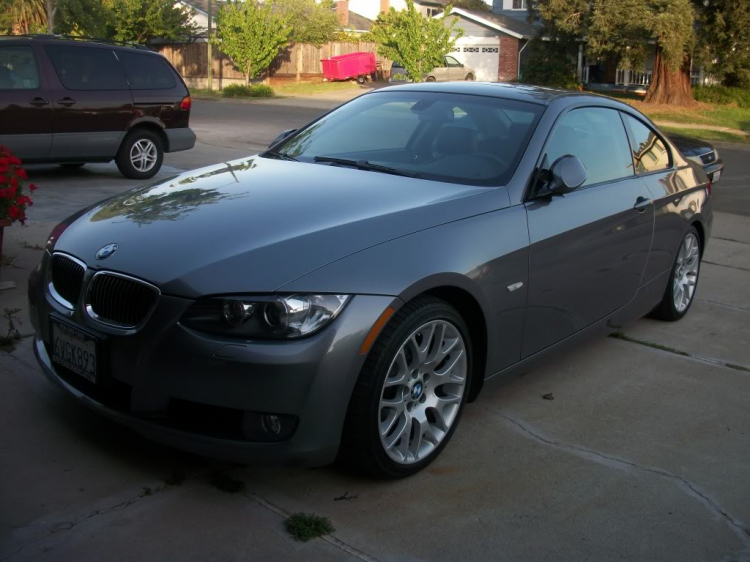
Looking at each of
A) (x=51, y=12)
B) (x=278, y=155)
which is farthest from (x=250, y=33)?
(x=278, y=155)

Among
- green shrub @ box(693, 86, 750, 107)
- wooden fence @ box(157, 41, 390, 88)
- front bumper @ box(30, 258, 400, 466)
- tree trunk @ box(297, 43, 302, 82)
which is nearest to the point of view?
front bumper @ box(30, 258, 400, 466)

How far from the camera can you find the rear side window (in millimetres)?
11445

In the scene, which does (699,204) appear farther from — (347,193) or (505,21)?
(505,21)

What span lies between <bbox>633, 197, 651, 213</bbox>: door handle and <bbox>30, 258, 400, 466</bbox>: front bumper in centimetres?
237

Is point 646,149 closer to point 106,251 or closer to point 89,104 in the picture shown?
point 106,251

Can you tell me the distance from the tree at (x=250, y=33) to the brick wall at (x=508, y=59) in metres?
12.3

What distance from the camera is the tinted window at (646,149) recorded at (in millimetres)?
5574

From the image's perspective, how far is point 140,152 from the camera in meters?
11.7

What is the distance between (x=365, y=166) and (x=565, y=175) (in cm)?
104

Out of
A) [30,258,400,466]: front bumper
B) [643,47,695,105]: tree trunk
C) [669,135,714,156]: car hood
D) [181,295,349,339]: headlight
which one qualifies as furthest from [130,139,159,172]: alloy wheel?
[643,47,695,105]: tree trunk

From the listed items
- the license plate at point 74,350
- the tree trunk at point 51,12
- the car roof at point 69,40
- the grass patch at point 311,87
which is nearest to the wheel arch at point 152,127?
the car roof at point 69,40

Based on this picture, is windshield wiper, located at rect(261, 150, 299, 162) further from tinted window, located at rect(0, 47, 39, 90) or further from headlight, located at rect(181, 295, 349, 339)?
tinted window, located at rect(0, 47, 39, 90)

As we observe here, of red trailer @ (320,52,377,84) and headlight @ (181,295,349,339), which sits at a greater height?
red trailer @ (320,52,377,84)

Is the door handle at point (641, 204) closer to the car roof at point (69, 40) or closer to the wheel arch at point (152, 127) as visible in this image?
the wheel arch at point (152, 127)
